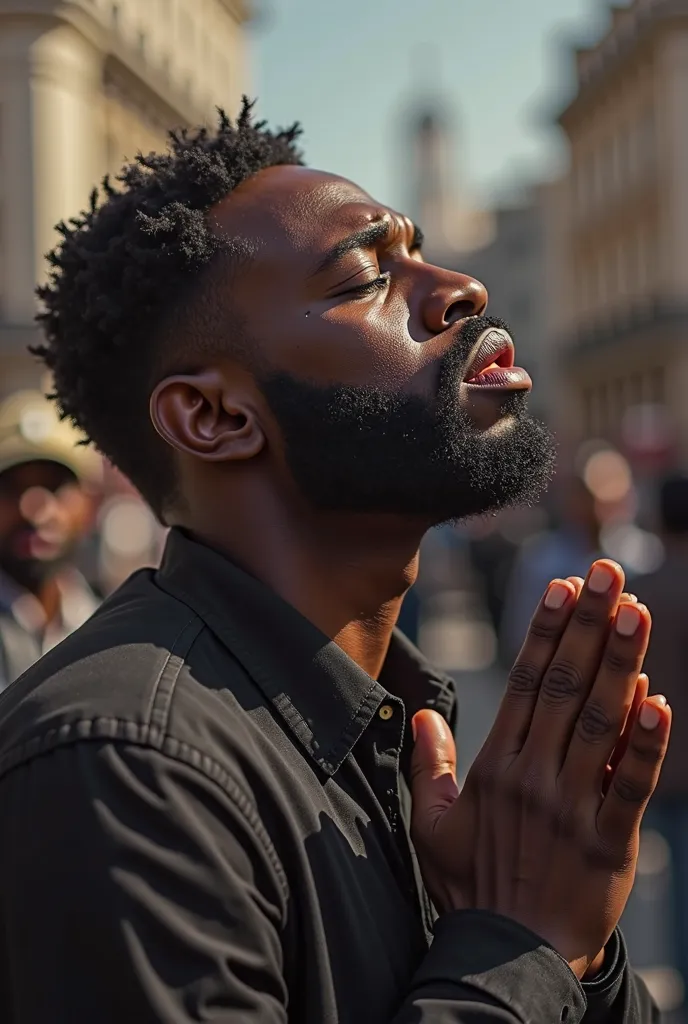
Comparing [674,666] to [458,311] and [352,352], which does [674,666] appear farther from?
[352,352]

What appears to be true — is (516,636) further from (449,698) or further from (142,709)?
(142,709)

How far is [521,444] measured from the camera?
6.23 ft

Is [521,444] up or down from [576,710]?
up

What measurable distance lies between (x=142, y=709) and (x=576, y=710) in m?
0.53

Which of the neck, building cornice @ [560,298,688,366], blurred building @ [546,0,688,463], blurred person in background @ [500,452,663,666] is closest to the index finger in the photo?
the neck

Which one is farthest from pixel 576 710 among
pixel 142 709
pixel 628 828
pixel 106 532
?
pixel 106 532

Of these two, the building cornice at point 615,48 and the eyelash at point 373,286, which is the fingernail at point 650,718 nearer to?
the eyelash at point 373,286

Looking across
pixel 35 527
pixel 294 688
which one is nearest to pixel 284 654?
pixel 294 688

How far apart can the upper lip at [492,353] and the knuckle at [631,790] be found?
0.58 meters

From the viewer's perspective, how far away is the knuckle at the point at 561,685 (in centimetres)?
166

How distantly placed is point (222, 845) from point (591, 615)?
526 millimetres

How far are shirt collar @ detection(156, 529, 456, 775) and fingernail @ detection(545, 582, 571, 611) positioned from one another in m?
0.25

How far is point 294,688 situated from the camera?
1720mm

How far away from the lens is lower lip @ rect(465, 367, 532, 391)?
1.88 meters
